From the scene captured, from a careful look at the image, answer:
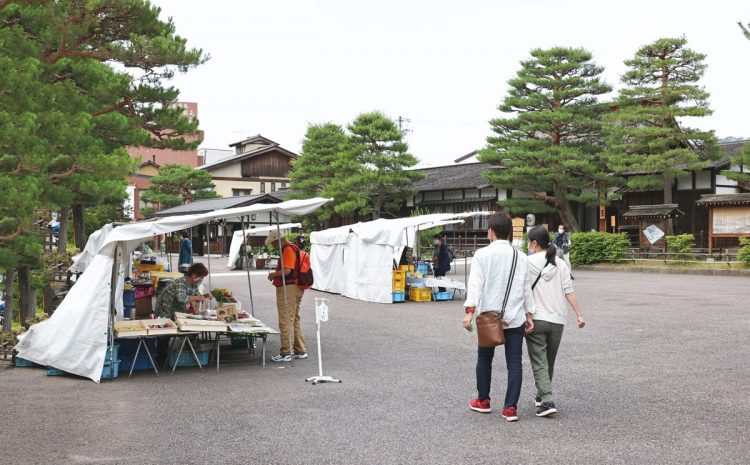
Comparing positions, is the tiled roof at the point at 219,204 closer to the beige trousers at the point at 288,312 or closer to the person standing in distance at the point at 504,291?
the beige trousers at the point at 288,312

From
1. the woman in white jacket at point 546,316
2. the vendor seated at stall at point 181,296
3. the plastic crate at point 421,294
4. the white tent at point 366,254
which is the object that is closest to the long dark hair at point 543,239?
the woman in white jacket at point 546,316

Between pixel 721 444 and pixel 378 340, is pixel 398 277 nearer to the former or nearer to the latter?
pixel 378 340

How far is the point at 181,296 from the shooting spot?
29.6 ft

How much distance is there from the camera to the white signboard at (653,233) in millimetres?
27425

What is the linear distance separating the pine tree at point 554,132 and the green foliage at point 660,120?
179 centimetres

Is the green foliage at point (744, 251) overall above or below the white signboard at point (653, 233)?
below

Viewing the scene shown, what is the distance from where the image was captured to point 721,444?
4.89 m

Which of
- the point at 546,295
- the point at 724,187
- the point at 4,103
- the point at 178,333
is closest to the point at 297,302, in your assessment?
the point at 178,333

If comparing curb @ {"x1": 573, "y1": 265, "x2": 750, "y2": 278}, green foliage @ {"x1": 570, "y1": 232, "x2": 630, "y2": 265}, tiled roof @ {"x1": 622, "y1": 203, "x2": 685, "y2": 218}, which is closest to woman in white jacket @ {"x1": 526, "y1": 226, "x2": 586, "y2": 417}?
curb @ {"x1": 573, "y1": 265, "x2": 750, "y2": 278}

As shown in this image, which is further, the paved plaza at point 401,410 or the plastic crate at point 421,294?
the plastic crate at point 421,294

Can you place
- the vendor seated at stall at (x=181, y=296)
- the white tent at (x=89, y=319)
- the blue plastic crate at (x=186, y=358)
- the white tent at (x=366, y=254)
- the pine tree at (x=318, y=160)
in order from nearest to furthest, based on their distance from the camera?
1. the white tent at (x=89, y=319)
2. the blue plastic crate at (x=186, y=358)
3. the vendor seated at stall at (x=181, y=296)
4. the white tent at (x=366, y=254)
5. the pine tree at (x=318, y=160)

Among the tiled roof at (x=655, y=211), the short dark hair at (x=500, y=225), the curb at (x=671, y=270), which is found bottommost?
the curb at (x=671, y=270)

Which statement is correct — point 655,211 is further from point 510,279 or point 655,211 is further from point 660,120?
point 510,279

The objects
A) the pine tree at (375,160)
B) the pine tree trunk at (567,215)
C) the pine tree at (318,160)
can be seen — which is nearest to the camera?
the pine tree trunk at (567,215)
